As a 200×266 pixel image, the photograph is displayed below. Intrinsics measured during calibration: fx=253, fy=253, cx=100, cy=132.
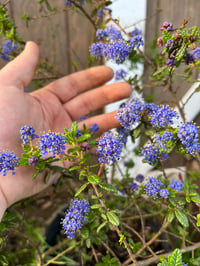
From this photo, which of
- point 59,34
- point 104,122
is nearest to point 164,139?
point 104,122

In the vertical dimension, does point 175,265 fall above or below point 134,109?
below

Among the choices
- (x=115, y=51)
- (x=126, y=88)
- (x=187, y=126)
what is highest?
(x=115, y=51)

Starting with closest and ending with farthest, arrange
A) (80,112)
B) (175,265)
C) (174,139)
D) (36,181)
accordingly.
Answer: (175,265)
(174,139)
(36,181)
(80,112)

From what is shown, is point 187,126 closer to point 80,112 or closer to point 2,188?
point 2,188

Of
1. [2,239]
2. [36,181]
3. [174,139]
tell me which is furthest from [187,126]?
[2,239]

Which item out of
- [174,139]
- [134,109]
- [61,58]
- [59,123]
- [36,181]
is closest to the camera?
[174,139]

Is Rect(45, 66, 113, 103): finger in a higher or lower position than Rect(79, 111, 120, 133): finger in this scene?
higher

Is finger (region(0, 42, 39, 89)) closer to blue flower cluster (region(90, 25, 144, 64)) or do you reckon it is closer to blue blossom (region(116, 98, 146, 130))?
blue flower cluster (region(90, 25, 144, 64))

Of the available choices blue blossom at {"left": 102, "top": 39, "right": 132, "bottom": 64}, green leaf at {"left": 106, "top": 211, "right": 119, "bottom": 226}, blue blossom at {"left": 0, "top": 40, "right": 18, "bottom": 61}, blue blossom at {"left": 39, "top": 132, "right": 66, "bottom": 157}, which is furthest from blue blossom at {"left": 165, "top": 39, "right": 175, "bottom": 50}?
blue blossom at {"left": 0, "top": 40, "right": 18, "bottom": 61}
